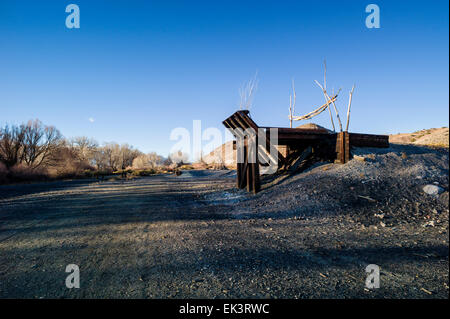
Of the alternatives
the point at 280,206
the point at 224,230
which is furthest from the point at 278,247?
the point at 280,206

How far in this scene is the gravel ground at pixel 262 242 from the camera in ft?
9.33

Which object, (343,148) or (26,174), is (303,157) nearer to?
(343,148)

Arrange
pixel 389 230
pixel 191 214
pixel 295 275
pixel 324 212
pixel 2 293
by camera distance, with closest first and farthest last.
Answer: pixel 2 293
pixel 295 275
pixel 389 230
pixel 324 212
pixel 191 214

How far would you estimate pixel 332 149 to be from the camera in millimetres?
9836

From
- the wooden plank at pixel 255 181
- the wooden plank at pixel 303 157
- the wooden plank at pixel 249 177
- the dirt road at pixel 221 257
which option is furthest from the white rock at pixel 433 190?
the wooden plank at pixel 249 177

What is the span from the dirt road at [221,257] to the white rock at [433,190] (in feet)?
5.37

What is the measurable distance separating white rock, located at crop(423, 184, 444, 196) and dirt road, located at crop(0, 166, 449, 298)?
164 centimetres

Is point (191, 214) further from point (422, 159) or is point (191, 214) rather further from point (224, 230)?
point (422, 159)

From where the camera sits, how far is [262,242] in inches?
176

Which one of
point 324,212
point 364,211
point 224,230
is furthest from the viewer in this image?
point 324,212

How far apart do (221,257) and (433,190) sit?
6639 mm

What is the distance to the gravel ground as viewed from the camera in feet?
9.33

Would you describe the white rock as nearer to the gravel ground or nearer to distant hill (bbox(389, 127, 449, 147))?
the gravel ground
